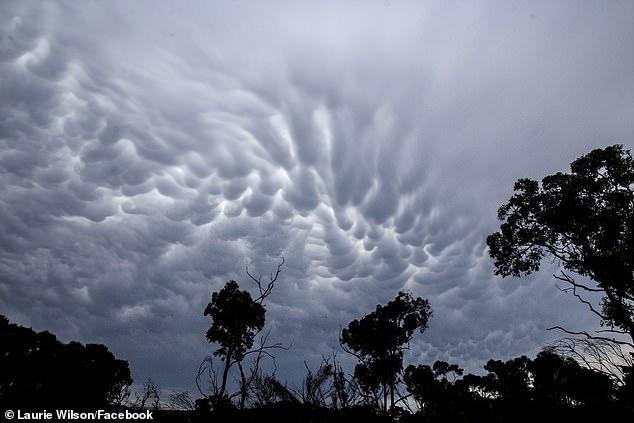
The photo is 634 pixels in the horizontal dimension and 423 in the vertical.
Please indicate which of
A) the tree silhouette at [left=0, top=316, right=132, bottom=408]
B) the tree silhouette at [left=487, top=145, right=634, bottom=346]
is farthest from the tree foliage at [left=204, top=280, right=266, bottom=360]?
the tree silhouette at [left=487, top=145, right=634, bottom=346]

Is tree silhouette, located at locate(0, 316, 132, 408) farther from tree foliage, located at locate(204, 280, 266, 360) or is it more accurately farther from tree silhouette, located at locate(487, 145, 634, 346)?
tree silhouette, located at locate(487, 145, 634, 346)

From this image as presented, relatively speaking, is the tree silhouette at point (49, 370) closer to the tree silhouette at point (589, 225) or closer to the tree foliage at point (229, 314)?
the tree foliage at point (229, 314)

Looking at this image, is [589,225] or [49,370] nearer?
[589,225]

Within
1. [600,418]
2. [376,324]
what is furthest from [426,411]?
[376,324]

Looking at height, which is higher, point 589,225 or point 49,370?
point 589,225

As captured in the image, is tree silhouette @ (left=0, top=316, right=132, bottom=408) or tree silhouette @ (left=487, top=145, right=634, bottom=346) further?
tree silhouette @ (left=0, top=316, right=132, bottom=408)

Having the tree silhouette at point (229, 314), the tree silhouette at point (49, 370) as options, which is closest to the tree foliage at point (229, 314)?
the tree silhouette at point (229, 314)

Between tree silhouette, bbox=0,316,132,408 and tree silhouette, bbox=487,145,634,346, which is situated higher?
tree silhouette, bbox=487,145,634,346

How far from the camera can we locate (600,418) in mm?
5195

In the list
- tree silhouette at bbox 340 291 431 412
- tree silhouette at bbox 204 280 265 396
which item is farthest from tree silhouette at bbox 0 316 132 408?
tree silhouette at bbox 340 291 431 412

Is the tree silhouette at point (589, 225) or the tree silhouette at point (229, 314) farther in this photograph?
the tree silhouette at point (229, 314)

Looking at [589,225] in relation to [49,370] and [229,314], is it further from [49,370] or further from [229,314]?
[49,370]

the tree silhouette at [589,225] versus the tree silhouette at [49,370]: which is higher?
the tree silhouette at [589,225]

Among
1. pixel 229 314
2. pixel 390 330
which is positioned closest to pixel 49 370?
pixel 229 314
